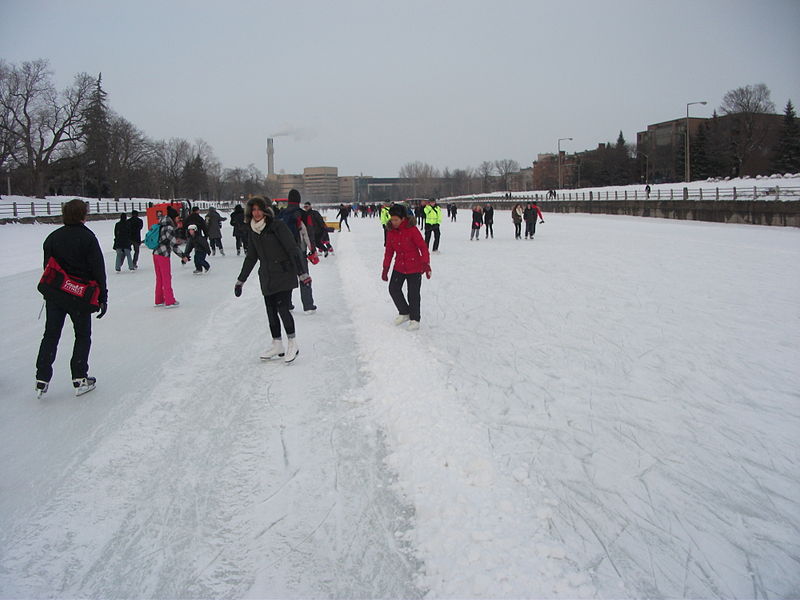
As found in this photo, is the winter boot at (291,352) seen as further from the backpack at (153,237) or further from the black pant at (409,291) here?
the backpack at (153,237)

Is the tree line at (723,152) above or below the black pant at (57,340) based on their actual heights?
above

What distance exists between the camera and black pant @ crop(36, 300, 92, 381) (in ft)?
15.6

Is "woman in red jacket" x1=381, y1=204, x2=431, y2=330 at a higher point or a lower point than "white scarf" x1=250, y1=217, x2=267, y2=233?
lower

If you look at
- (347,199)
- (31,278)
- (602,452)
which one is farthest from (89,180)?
(347,199)

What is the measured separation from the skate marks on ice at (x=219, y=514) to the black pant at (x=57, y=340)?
0.78m

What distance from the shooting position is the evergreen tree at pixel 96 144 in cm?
5406

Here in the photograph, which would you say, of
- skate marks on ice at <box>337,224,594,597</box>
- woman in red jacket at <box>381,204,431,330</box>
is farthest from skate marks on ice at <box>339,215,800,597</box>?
woman in red jacket at <box>381,204,431,330</box>

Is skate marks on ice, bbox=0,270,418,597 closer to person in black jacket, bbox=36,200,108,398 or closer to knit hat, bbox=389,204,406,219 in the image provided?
person in black jacket, bbox=36,200,108,398

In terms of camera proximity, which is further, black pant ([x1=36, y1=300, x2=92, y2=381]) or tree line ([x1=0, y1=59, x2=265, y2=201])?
tree line ([x1=0, y1=59, x2=265, y2=201])

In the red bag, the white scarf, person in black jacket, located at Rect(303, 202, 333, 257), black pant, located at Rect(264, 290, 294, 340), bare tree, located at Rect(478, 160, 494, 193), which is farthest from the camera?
bare tree, located at Rect(478, 160, 494, 193)

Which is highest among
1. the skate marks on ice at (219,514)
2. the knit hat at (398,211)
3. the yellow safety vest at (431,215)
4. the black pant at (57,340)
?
the yellow safety vest at (431,215)

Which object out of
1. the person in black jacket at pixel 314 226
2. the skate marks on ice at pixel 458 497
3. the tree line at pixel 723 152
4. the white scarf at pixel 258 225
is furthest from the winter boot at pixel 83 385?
the tree line at pixel 723 152

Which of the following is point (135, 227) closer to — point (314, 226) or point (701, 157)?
point (314, 226)

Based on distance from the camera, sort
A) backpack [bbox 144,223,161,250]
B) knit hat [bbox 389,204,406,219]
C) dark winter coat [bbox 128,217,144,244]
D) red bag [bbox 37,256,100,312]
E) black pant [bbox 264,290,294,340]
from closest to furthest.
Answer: red bag [bbox 37,256,100,312], black pant [bbox 264,290,294,340], knit hat [bbox 389,204,406,219], backpack [bbox 144,223,161,250], dark winter coat [bbox 128,217,144,244]
